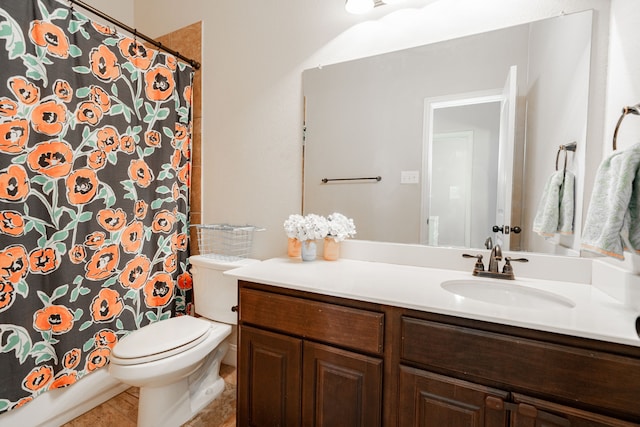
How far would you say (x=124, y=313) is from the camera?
5.40 feet

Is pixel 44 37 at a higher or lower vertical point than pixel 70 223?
higher

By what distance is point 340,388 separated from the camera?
3.49 feet

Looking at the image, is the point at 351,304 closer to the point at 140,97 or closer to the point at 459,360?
the point at 459,360

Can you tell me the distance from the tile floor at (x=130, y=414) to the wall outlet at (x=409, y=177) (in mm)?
1535

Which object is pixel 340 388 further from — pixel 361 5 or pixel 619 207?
pixel 361 5

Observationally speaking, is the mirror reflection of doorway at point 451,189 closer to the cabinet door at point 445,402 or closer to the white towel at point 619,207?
the white towel at point 619,207

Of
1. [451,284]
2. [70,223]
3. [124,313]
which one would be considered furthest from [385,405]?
[70,223]

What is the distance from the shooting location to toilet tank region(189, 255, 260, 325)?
1.69 metres

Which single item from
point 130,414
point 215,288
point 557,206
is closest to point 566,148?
point 557,206

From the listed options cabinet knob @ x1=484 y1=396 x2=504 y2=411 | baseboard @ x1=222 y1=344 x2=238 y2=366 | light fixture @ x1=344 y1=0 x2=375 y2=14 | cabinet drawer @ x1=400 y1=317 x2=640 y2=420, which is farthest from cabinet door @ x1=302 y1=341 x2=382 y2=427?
light fixture @ x1=344 y1=0 x2=375 y2=14

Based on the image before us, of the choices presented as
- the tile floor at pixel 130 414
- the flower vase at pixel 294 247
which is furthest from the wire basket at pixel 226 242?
the tile floor at pixel 130 414

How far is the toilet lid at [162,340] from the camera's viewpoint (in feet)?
4.22

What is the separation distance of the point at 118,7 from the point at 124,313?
238 centimetres

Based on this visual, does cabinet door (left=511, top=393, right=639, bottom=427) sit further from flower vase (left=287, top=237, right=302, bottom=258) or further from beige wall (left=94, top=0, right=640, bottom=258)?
flower vase (left=287, top=237, right=302, bottom=258)
